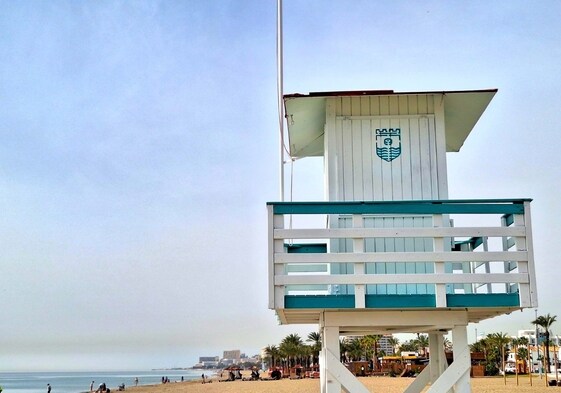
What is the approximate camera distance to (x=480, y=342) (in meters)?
100

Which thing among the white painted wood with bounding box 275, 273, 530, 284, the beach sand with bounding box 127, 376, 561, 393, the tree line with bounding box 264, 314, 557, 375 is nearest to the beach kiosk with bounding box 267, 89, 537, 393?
the white painted wood with bounding box 275, 273, 530, 284

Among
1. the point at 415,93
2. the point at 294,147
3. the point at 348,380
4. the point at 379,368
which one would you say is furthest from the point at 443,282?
the point at 379,368

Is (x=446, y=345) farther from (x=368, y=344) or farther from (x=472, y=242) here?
(x=368, y=344)

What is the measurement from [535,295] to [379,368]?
80837 mm

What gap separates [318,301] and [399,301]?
827 mm

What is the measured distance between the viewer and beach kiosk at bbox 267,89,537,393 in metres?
6.87

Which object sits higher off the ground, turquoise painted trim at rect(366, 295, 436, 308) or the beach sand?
turquoise painted trim at rect(366, 295, 436, 308)

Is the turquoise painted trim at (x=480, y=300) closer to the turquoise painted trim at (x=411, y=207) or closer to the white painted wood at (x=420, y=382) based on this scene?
the turquoise painted trim at (x=411, y=207)

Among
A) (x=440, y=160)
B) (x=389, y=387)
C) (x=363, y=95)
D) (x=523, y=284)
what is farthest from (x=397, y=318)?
(x=389, y=387)

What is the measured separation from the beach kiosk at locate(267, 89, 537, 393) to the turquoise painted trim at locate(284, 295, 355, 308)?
1 centimetres

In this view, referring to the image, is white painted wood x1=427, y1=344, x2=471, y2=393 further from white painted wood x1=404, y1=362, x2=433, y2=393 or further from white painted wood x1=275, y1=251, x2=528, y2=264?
white painted wood x1=404, y1=362, x2=433, y2=393

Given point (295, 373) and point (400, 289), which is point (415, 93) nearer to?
point (400, 289)

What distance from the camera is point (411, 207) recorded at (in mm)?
7113

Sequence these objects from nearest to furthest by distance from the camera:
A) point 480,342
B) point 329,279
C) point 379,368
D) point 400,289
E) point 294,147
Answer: point 329,279
point 400,289
point 294,147
point 379,368
point 480,342
